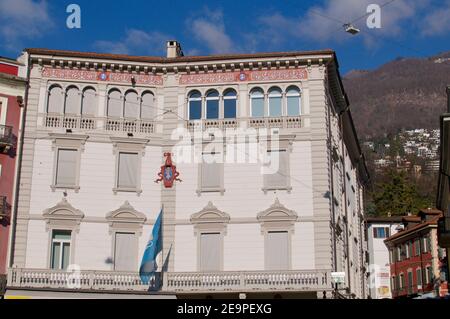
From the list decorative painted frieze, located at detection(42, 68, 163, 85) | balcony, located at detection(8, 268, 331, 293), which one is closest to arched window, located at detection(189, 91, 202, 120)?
decorative painted frieze, located at detection(42, 68, 163, 85)

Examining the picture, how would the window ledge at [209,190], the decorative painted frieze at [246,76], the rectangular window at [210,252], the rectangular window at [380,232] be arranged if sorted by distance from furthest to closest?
the rectangular window at [380,232]
the decorative painted frieze at [246,76]
the window ledge at [209,190]
the rectangular window at [210,252]

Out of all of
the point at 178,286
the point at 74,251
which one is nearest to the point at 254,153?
the point at 178,286

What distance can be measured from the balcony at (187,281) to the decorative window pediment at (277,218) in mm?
2506

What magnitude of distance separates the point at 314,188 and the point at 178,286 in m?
9.01

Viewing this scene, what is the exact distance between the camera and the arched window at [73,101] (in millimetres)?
36500

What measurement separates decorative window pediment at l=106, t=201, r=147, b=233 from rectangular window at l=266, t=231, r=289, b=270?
698 cm

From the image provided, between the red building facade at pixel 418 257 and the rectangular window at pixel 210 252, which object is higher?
the red building facade at pixel 418 257

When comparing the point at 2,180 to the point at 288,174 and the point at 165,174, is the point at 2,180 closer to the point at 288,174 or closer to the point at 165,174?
the point at 165,174

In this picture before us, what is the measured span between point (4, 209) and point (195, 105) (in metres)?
12.0

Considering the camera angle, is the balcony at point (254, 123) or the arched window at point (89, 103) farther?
the arched window at point (89, 103)

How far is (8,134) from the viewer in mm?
35250

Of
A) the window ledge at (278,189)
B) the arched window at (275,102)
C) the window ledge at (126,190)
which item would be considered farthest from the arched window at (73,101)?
the window ledge at (278,189)

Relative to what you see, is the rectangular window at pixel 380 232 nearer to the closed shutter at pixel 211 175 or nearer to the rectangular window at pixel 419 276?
the rectangular window at pixel 419 276

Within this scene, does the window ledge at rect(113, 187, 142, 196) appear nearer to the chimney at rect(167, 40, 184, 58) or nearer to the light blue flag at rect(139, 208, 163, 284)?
the light blue flag at rect(139, 208, 163, 284)
